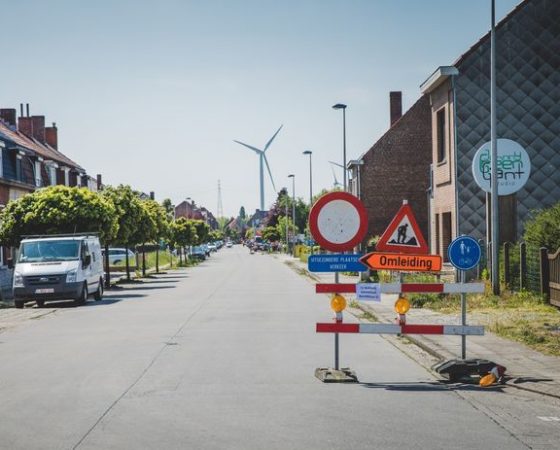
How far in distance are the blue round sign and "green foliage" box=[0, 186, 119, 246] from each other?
65.8 ft

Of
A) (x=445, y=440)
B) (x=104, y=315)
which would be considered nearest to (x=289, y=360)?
(x=445, y=440)

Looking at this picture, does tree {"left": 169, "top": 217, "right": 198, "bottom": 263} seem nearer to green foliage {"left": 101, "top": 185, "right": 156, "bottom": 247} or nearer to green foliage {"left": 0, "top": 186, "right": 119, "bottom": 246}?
green foliage {"left": 101, "top": 185, "right": 156, "bottom": 247}

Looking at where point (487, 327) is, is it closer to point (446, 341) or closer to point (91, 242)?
point (446, 341)

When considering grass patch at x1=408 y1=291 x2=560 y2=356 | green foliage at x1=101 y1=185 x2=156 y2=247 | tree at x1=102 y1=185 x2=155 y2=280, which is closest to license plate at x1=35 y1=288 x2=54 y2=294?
grass patch at x1=408 y1=291 x2=560 y2=356

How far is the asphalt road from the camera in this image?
6.45 metres

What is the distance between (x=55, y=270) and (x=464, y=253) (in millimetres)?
15413

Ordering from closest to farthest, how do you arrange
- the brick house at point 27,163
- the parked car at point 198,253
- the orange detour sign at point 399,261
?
the orange detour sign at point 399,261 → the brick house at point 27,163 → the parked car at point 198,253

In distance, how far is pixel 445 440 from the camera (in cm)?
634

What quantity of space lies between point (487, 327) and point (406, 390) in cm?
602

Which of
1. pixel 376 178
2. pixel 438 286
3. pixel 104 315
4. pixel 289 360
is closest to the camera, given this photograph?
pixel 438 286

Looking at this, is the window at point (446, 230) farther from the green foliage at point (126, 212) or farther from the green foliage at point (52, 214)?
the green foliage at point (126, 212)

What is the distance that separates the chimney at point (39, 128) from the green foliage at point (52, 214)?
31640mm

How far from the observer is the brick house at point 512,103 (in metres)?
26.1

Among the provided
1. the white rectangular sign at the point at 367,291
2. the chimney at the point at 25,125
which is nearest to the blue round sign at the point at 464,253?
the white rectangular sign at the point at 367,291
